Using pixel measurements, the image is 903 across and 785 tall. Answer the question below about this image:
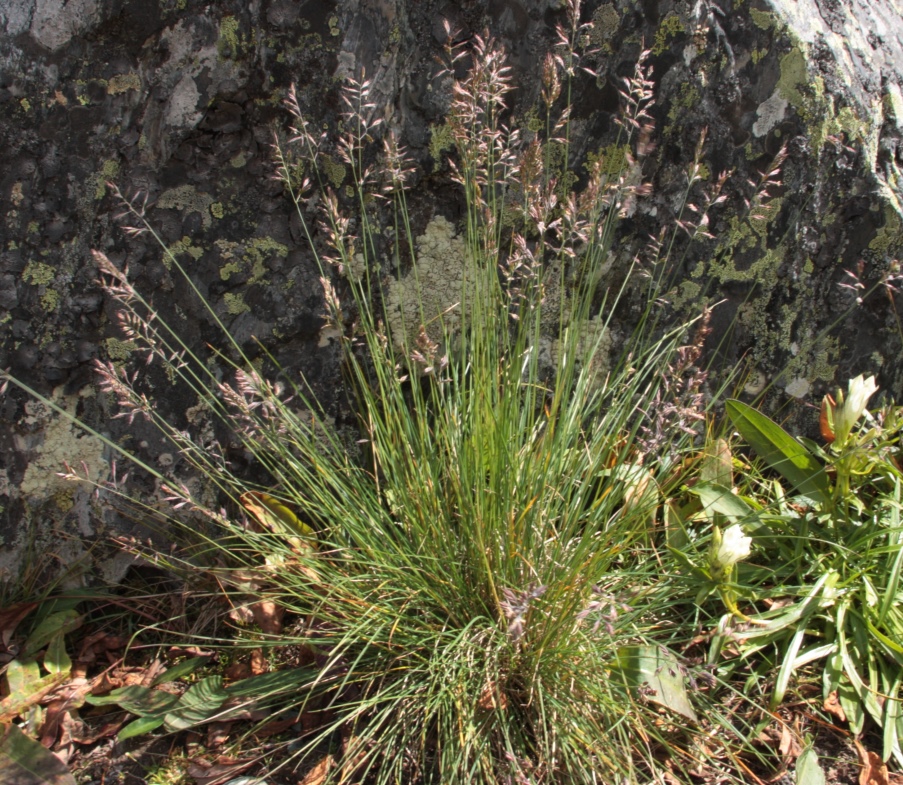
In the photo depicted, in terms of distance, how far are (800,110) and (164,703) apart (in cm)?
210

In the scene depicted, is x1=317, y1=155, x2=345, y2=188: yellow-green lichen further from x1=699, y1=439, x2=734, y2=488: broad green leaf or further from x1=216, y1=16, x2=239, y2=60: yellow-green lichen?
x1=699, y1=439, x2=734, y2=488: broad green leaf

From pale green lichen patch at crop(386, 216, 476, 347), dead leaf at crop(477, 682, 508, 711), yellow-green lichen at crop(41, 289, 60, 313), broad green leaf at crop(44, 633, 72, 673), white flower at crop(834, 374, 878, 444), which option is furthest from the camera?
pale green lichen patch at crop(386, 216, 476, 347)

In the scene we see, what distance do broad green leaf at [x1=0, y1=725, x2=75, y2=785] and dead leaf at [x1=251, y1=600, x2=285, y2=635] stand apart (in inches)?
19.7

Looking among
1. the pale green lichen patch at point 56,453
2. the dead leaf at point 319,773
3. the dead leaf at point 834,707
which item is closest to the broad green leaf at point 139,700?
the dead leaf at point 319,773

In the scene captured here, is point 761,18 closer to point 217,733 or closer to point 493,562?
point 493,562

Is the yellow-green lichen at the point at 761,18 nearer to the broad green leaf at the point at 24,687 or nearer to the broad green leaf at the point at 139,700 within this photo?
the broad green leaf at the point at 139,700

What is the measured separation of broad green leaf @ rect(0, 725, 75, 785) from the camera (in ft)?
5.45

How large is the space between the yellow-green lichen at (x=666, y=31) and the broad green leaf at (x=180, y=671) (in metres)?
1.89

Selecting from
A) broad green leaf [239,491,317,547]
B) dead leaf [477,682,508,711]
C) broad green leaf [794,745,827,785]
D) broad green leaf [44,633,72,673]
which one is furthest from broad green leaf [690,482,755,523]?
broad green leaf [44,633,72,673]

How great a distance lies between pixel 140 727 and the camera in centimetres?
175

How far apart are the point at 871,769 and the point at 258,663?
1318 mm

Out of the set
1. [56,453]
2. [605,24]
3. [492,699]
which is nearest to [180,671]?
[56,453]

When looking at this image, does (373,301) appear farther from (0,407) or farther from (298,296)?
(0,407)

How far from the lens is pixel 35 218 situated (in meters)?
2.05
